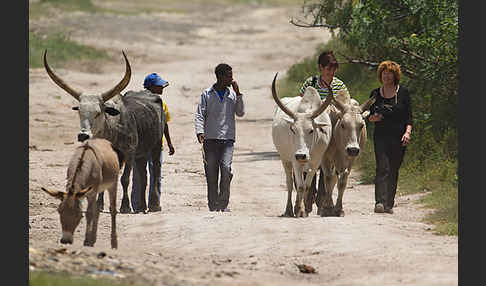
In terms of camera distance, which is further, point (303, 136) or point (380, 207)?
point (380, 207)

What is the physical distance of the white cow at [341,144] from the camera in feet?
40.3

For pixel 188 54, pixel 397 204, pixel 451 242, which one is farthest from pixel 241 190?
pixel 188 54

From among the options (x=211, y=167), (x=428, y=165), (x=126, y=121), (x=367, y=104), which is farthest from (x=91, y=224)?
(x=428, y=165)

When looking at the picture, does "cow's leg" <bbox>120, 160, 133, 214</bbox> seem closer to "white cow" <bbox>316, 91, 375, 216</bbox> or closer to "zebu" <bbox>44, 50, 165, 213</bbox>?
"zebu" <bbox>44, 50, 165, 213</bbox>

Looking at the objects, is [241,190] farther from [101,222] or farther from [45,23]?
[45,23]

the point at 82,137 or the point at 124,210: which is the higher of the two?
the point at 82,137

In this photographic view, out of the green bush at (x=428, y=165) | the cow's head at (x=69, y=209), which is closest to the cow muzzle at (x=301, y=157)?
A: the green bush at (x=428, y=165)

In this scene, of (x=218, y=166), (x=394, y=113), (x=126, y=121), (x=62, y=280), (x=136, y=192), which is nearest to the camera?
(x=62, y=280)

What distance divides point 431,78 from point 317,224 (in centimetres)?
562

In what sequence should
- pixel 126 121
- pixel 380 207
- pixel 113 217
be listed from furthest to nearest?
pixel 380 207 < pixel 126 121 < pixel 113 217

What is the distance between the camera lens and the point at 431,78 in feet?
52.7

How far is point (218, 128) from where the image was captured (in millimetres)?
12891

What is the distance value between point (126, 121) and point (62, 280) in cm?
525

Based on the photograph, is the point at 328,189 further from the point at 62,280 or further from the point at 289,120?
the point at 62,280
